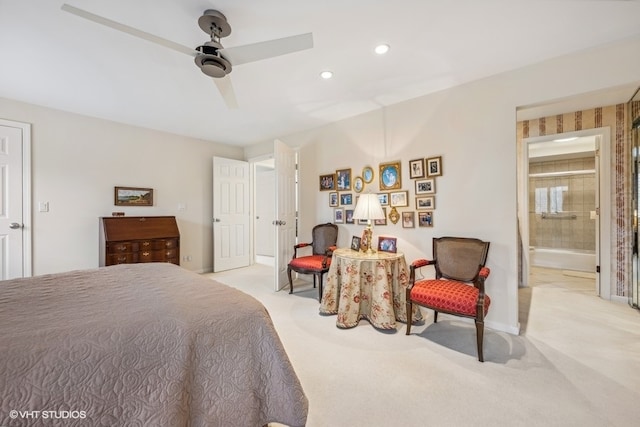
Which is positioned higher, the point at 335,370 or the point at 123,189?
the point at 123,189

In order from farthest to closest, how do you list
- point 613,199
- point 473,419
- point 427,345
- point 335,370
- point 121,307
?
point 613,199, point 427,345, point 335,370, point 473,419, point 121,307

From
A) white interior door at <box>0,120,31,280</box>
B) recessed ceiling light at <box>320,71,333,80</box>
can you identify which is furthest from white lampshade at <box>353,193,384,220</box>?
white interior door at <box>0,120,31,280</box>

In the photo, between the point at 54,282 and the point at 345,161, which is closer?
the point at 54,282

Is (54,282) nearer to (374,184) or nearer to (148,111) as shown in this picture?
(148,111)

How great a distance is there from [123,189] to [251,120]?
2147 mm

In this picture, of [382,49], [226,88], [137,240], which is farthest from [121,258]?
[382,49]

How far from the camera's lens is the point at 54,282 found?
1600 millimetres

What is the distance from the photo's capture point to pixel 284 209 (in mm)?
3922

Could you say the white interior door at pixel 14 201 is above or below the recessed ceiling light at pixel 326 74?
below

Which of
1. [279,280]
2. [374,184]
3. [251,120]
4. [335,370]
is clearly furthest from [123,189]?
[335,370]

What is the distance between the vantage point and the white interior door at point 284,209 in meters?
3.73

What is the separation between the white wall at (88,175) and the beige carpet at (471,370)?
2823mm

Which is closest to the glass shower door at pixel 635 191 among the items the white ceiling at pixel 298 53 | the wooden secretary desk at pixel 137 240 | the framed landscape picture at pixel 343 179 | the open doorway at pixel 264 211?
the white ceiling at pixel 298 53

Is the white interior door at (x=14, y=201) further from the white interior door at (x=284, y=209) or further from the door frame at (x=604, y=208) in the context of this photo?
the door frame at (x=604, y=208)
